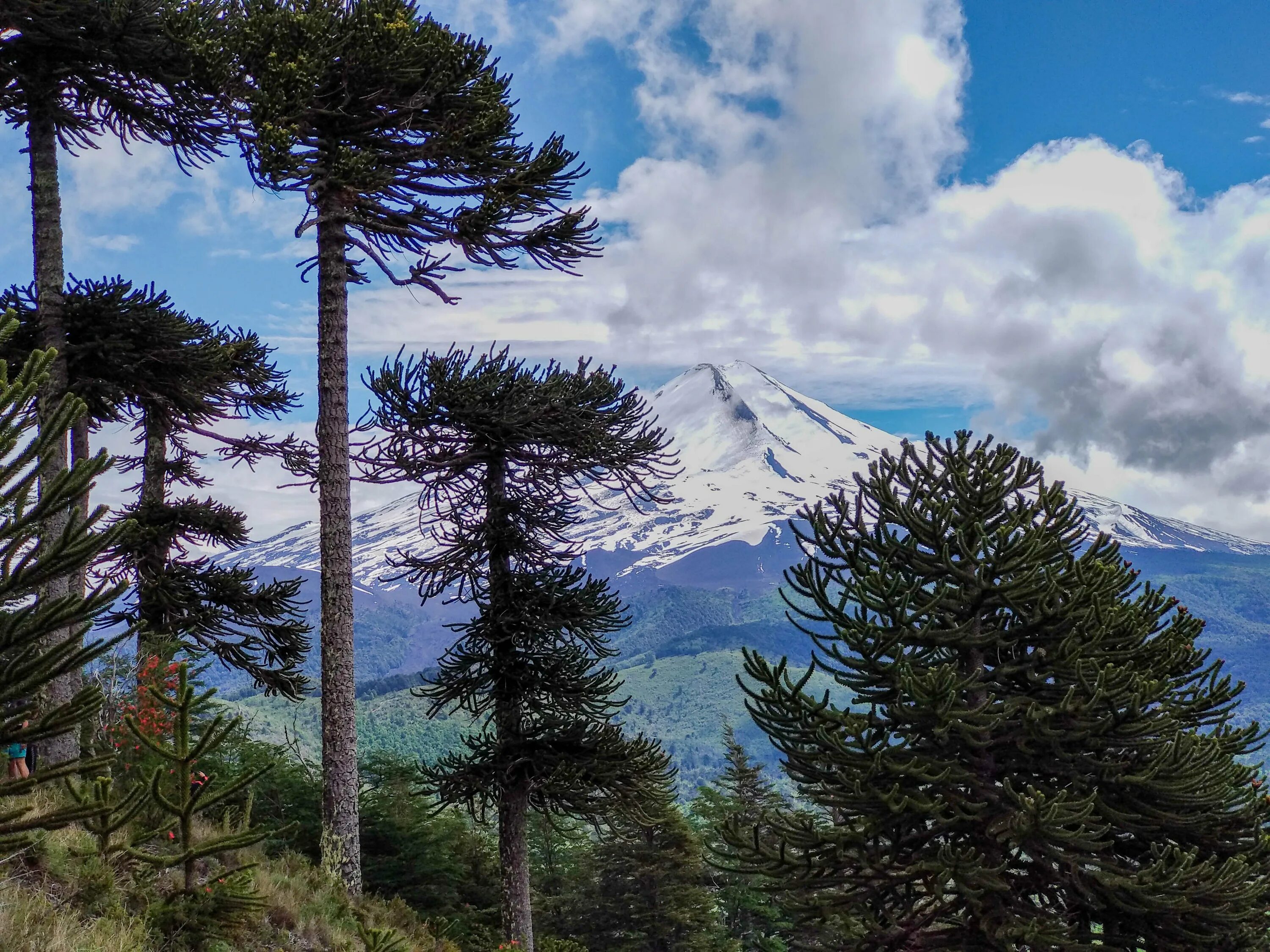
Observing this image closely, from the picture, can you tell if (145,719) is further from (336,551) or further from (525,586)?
(525,586)

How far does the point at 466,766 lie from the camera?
1301 cm

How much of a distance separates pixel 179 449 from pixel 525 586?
994 cm

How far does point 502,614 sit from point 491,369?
3.99 metres

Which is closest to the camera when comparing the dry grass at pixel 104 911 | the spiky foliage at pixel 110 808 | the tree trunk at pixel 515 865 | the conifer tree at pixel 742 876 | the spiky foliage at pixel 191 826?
the spiky foliage at pixel 110 808

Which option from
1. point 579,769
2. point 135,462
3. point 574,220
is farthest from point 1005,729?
point 135,462

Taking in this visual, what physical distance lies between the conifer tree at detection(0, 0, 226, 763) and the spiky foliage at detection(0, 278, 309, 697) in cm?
57

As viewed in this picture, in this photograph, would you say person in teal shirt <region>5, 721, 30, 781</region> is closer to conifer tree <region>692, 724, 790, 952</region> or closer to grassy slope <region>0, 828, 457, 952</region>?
grassy slope <region>0, 828, 457, 952</region>

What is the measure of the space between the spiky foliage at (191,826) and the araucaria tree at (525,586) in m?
6.43

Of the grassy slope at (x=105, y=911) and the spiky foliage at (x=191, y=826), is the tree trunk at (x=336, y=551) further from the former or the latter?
the spiky foliage at (x=191, y=826)

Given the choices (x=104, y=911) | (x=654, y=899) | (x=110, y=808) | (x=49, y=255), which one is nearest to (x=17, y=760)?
(x=104, y=911)

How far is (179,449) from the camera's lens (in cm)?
1803

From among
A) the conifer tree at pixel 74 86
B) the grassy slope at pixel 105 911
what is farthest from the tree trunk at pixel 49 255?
the grassy slope at pixel 105 911

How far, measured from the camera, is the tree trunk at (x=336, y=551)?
1022cm

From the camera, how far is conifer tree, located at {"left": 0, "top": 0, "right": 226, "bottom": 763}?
9758mm
